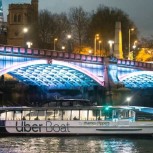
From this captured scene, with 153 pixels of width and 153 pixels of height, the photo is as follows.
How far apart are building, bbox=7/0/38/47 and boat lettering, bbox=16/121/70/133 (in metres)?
66.3

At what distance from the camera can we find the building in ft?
356

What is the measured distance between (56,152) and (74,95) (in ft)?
145

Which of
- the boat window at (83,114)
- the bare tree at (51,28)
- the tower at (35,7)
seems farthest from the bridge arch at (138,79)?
the tower at (35,7)

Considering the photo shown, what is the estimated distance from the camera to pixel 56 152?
35.3 m

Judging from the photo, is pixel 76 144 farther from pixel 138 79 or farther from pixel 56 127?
pixel 138 79

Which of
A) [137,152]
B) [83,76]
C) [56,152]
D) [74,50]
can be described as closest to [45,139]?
[56,152]

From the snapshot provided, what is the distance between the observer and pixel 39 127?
4144 centimetres

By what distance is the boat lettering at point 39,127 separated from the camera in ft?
136

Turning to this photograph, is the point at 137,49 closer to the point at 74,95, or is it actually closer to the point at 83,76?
the point at 74,95

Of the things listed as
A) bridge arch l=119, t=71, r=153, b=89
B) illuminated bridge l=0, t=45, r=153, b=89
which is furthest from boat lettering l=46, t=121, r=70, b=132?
bridge arch l=119, t=71, r=153, b=89

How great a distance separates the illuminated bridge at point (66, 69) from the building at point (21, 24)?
30960 mm

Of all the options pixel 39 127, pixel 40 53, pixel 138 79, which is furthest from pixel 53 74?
pixel 39 127

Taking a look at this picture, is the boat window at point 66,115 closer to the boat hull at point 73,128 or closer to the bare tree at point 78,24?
the boat hull at point 73,128

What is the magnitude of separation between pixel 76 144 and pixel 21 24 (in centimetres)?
7588
